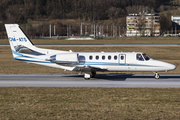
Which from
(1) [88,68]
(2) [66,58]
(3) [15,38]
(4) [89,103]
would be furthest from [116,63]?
(4) [89,103]

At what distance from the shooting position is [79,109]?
15531 millimetres

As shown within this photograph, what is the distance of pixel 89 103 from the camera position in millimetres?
16969

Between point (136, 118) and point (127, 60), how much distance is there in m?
13.9

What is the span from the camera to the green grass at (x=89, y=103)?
14250 millimetres

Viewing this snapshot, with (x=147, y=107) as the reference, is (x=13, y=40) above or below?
above

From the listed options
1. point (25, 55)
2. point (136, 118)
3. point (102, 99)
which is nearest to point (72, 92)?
point (102, 99)

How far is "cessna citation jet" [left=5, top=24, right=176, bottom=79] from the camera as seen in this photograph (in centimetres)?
2711

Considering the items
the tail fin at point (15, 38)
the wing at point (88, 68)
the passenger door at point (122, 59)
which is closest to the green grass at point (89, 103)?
the wing at point (88, 68)

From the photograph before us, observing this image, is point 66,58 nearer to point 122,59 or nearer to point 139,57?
point 122,59

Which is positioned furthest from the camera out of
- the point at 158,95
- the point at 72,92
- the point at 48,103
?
the point at 72,92

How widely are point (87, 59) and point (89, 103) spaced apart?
11174 mm

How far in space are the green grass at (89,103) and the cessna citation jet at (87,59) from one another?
5682mm

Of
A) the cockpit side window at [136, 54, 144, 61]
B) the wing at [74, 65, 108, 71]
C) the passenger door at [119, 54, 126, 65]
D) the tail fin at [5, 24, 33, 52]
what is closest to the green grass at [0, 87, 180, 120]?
the wing at [74, 65, 108, 71]

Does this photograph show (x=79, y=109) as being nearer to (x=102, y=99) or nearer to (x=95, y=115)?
(x=95, y=115)
